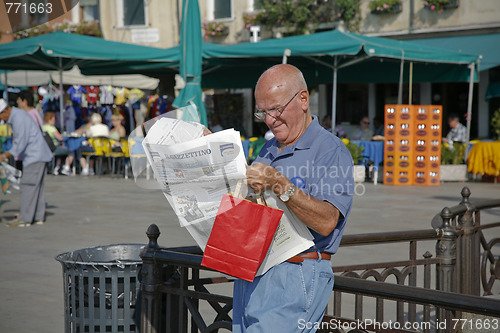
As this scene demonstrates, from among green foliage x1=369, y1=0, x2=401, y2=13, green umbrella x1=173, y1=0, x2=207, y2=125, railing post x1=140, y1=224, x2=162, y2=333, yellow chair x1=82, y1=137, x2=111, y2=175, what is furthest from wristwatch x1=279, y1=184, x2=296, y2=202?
green foliage x1=369, y1=0, x2=401, y2=13

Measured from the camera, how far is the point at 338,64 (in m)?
16.8

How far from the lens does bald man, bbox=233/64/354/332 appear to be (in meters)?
2.57

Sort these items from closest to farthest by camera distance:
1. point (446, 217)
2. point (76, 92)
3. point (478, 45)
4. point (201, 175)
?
point (201, 175) → point (446, 217) → point (478, 45) → point (76, 92)

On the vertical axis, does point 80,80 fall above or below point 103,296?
above

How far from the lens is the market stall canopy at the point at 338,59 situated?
46.5ft

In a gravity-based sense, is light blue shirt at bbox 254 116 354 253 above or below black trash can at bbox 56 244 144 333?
above

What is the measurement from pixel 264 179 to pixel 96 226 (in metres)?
7.61

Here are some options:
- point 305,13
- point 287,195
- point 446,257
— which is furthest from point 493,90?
point 287,195

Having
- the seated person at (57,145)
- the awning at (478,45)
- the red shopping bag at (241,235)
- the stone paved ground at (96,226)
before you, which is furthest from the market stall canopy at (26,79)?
the red shopping bag at (241,235)

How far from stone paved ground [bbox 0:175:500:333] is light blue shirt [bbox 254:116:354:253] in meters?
3.21

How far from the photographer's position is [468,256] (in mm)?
5055

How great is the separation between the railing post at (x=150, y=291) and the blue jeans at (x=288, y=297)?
0.93m

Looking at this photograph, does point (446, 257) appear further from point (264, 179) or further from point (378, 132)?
point (378, 132)

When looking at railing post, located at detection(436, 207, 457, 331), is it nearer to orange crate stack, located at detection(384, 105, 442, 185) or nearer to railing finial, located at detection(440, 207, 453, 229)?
railing finial, located at detection(440, 207, 453, 229)
